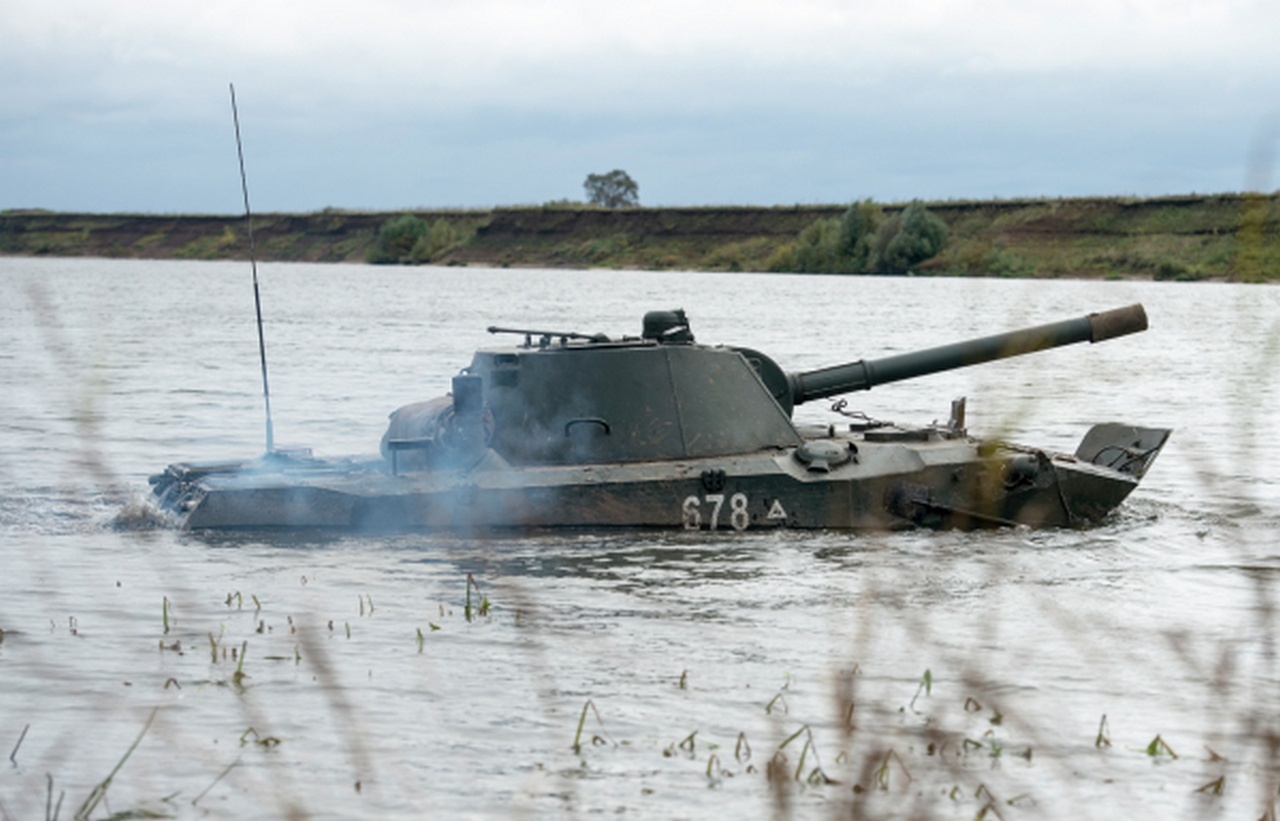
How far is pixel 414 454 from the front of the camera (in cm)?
1315

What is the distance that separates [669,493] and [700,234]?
9332 centimetres

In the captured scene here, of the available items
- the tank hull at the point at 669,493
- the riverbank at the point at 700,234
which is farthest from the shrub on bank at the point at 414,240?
the tank hull at the point at 669,493

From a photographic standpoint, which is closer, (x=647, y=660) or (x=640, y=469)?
(x=647, y=660)

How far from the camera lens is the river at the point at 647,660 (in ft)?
21.1

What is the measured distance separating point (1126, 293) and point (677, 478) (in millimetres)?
59291

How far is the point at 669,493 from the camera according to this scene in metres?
12.6

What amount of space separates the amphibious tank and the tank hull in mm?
12

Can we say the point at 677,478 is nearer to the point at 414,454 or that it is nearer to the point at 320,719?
the point at 414,454

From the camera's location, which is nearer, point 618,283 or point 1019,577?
point 1019,577

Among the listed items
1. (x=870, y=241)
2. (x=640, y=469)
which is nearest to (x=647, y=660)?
(x=640, y=469)

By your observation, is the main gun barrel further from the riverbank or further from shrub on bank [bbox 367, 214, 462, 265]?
shrub on bank [bbox 367, 214, 462, 265]

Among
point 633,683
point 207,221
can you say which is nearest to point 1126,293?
point 633,683

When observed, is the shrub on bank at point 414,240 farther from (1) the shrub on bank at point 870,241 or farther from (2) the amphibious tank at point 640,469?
(2) the amphibious tank at point 640,469

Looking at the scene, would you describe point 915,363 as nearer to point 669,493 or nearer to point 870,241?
point 669,493
